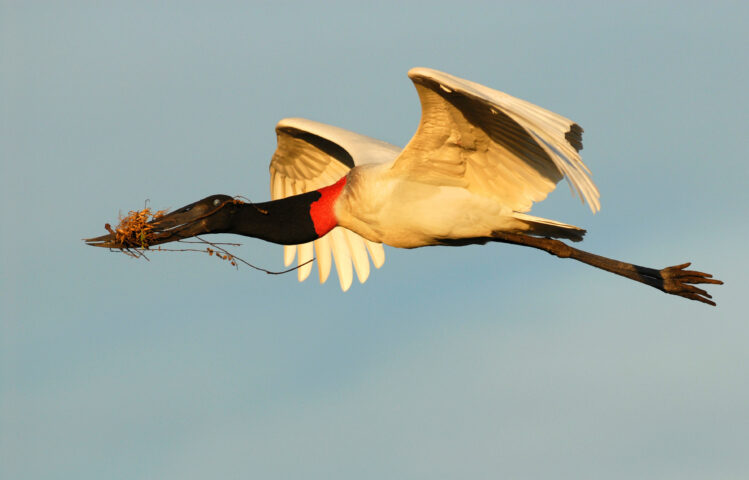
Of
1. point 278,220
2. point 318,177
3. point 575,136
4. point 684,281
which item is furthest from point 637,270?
point 318,177

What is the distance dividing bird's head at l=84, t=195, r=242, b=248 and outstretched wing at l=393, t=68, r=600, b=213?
1.64 m

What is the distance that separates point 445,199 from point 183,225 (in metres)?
2.37

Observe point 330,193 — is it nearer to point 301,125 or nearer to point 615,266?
point 301,125

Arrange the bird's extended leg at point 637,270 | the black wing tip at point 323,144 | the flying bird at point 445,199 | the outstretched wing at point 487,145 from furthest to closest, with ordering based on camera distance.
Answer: the black wing tip at point 323,144, the bird's extended leg at point 637,270, the flying bird at point 445,199, the outstretched wing at point 487,145

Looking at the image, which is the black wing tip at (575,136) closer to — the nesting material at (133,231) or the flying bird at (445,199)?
the flying bird at (445,199)

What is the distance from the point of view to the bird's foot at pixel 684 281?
11625mm

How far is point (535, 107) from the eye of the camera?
10.6m

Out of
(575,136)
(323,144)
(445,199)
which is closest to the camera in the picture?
(575,136)

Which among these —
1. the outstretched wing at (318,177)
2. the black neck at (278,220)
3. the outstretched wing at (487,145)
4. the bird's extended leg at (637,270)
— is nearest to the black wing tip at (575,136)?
the outstretched wing at (487,145)

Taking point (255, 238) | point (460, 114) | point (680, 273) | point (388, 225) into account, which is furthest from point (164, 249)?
point (680, 273)

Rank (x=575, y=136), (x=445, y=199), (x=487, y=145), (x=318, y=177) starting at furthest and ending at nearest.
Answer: (x=318, y=177)
(x=445, y=199)
(x=487, y=145)
(x=575, y=136)

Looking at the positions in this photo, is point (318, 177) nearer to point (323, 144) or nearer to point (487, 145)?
point (323, 144)

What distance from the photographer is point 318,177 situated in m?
14.0

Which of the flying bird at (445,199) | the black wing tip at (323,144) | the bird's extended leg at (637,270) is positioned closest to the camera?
the flying bird at (445,199)
